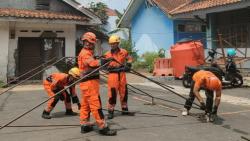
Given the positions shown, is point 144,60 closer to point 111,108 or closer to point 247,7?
point 247,7

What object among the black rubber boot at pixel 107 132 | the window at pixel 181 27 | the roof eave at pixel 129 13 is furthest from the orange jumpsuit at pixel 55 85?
the roof eave at pixel 129 13

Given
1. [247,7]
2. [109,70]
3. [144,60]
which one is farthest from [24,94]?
[144,60]

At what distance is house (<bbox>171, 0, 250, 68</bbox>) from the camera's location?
18531 millimetres

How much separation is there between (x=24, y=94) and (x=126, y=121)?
295 inches

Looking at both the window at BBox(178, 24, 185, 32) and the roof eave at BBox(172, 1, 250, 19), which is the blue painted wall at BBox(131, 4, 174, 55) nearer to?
the window at BBox(178, 24, 185, 32)

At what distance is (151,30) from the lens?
28781 millimetres

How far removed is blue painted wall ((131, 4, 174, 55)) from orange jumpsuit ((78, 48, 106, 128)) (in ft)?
61.0

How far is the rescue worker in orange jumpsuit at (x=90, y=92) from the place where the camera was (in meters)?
7.61

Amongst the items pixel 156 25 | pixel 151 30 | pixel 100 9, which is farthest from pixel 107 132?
pixel 100 9

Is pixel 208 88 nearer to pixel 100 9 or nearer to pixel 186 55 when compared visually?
pixel 186 55

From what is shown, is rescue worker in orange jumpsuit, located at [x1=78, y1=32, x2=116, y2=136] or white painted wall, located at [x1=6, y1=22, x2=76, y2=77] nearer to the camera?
rescue worker in orange jumpsuit, located at [x1=78, y1=32, x2=116, y2=136]

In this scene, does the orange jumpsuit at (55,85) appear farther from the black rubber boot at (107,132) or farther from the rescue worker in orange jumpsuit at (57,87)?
the black rubber boot at (107,132)

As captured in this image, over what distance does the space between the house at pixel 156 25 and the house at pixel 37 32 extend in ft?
20.1

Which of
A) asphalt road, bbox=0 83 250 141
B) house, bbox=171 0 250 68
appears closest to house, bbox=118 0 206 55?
→ house, bbox=171 0 250 68
